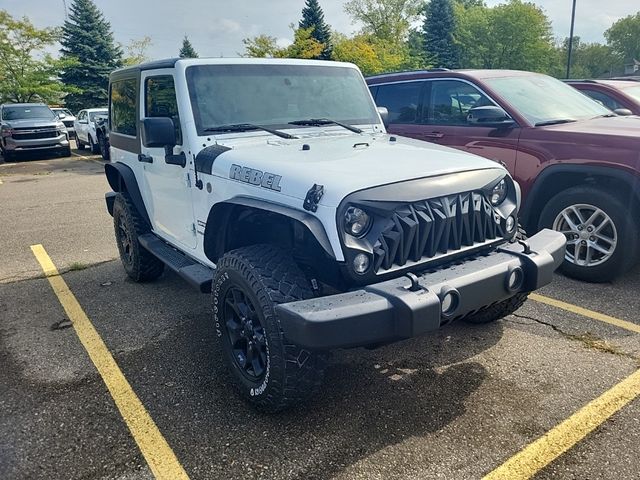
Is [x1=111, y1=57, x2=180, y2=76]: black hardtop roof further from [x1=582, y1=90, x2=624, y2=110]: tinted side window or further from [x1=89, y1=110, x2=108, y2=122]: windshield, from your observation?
[x1=89, y1=110, x2=108, y2=122]: windshield

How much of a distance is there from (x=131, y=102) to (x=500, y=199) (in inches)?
125

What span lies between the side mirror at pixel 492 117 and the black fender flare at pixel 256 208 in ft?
9.81

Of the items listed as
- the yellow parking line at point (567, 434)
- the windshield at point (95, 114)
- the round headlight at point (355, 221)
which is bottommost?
the yellow parking line at point (567, 434)

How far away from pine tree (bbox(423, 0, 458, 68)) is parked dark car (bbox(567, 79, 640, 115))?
39.6m

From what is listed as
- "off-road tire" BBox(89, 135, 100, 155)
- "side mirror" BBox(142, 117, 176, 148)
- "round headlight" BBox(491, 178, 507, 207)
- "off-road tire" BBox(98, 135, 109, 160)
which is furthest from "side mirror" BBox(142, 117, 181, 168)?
"off-road tire" BBox(89, 135, 100, 155)

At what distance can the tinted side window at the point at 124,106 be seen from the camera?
4.42 metres

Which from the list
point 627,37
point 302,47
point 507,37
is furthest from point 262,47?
point 627,37

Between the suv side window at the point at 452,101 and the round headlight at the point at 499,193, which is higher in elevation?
the suv side window at the point at 452,101

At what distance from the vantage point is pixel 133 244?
15.4 feet

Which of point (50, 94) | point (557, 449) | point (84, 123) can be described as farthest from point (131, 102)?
point (50, 94)

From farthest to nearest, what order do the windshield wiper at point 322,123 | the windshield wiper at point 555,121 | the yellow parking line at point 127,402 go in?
1. the windshield wiper at point 555,121
2. the windshield wiper at point 322,123
3. the yellow parking line at point 127,402

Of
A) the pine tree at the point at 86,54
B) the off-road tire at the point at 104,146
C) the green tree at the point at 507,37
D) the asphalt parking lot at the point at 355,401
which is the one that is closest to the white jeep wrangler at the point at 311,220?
the asphalt parking lot at the point at 355,401

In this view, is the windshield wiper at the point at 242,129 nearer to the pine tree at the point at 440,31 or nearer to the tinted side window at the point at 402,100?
the tinted side window at the point at 402,100

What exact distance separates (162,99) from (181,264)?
1.23 meters
